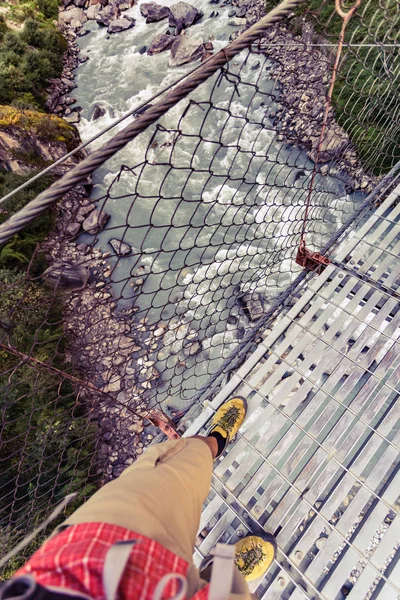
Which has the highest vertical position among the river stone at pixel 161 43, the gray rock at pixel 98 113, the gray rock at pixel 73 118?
the river stone at pixel 161 43

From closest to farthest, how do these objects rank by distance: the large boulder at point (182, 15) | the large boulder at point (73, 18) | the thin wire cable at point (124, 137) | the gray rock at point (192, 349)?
1. the thin wire cable at point (124, 137)
2. the gray rock at point (192, 349)
3. the large boulder at point (182, 15)
4. the large boulder at point (73, 18)

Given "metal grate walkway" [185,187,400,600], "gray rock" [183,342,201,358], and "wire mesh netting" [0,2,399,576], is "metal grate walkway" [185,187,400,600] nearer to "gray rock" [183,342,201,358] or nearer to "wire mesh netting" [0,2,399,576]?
"wire mesh netting" [0,2,399,576]

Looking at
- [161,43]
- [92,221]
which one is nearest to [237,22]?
[161,43]

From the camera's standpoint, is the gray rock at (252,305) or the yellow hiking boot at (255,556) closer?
the yellow hiking boot at (255,556)

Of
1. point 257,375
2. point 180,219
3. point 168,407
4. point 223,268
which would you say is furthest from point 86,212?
point 257,375

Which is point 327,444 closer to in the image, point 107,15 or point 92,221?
point 92,221

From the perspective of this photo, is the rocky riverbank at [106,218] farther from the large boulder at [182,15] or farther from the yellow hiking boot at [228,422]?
the yellow hiking boot at [228,422]

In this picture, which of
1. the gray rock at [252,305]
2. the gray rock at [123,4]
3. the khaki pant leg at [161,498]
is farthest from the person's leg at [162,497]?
the gray rock at [123,4]
